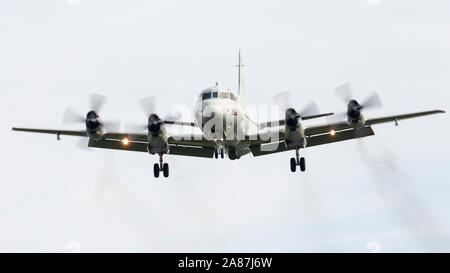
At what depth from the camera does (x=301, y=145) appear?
40.0 metres

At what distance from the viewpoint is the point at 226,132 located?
38.8 metres

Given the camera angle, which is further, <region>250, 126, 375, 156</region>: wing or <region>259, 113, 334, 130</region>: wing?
<region>250, 126, 375, 156</region>: wing

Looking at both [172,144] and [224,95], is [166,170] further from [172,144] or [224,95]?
[224,95]

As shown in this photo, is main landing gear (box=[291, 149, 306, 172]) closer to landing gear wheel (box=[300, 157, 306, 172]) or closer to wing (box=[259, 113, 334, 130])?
landing gear wheel (box=[300, 157, 306, 172])

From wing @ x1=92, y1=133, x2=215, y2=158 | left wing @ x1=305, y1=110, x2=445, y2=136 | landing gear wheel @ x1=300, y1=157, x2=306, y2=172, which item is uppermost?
left wing @ x1=305, y1=110, x2=445, y2=136

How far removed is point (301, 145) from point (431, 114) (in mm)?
6861

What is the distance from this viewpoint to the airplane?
38656 millimetres

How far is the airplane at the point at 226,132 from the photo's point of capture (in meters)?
38.7

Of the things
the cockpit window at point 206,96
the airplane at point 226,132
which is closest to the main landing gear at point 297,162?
the airplane at point 226,132

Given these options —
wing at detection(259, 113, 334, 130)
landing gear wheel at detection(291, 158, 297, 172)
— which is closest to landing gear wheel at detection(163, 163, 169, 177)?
wing at detection(259, 113, 334, 130)

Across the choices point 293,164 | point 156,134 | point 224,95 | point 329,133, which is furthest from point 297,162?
point 156,134

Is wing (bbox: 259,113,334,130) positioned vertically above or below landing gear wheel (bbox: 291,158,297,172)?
above
